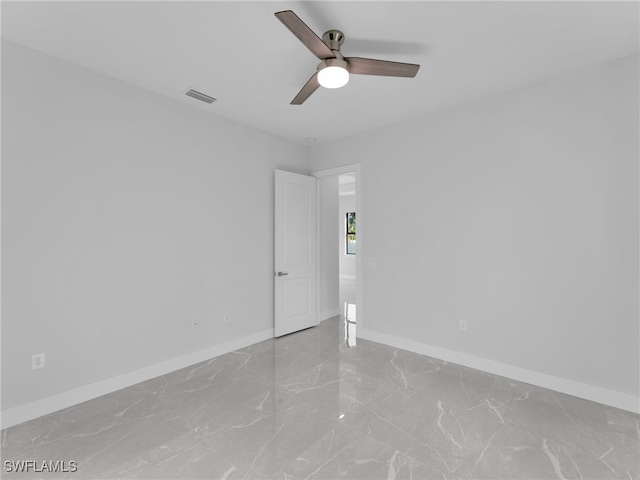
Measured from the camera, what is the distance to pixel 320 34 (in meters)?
2.11

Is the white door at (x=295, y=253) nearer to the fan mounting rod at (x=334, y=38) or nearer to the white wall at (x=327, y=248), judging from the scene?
the white wall at (x=327, y=248)

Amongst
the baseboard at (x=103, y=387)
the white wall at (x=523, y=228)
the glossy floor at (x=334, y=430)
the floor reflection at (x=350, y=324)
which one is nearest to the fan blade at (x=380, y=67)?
the white wall at (x=523, y=228)

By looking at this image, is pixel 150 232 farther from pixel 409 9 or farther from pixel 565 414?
pixel 565 414

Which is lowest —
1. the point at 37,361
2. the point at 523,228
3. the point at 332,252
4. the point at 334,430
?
the point at 334,430

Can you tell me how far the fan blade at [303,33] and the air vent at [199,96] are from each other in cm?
158

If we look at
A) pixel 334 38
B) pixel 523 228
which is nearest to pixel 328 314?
pixel 523 228

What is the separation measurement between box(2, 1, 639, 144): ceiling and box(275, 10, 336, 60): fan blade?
25 cm

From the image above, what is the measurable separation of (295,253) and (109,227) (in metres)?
2.21

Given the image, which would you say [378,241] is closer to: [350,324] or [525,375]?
[350,324]

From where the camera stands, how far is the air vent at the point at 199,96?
9.70ft

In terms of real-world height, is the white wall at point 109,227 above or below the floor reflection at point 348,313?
above

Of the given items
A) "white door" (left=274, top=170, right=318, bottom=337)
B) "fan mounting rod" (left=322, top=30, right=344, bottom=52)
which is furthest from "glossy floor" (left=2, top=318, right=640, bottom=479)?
"fan mounting rod" (left=322, top=30, right=344, bottom=52)

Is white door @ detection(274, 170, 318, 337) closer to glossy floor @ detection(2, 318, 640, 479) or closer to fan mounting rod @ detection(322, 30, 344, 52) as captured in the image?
glossy floor @ detection(2, 318, 640, 479)

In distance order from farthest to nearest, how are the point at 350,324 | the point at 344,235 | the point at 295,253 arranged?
1. the point at 344,235
2. the point at 350,324
3. the point at 295,253
